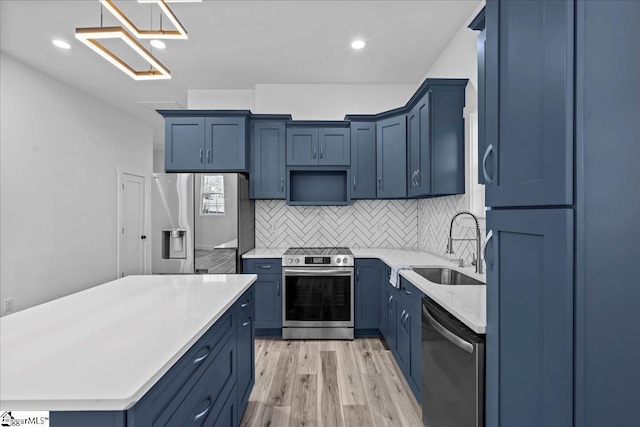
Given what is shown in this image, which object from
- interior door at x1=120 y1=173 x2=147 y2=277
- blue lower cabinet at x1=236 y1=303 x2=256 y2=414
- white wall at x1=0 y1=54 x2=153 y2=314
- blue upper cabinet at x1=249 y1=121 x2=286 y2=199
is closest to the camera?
blue lower cabinet at x1=236 y1=303 x2=256 y2=414

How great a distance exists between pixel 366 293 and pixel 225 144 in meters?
2.29

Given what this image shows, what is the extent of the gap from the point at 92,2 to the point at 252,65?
1.52m

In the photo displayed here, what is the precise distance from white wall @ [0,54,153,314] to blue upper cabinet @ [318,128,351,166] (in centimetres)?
346

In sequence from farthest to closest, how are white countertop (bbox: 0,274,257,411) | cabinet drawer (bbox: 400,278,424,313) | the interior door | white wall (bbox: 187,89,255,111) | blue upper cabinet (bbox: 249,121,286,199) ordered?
the interior door, white wall (bbox: 187,89,255,111), blue upper cabinet (bbox: 249,121,286,199), cabinet drawer (bbox: 400,278,424,313), white countertop (bbox: 0,274,257,411)

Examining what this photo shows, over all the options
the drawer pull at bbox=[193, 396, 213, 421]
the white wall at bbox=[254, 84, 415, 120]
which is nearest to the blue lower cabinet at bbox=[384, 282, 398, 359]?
the drawer pull at bbox=[193, 396, 213, 421]

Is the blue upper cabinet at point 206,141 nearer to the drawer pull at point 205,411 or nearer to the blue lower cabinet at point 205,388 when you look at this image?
the blue lower cabinet at point 205,388

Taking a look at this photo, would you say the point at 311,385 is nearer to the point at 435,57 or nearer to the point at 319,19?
the point at 319,19

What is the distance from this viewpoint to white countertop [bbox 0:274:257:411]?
0.82 m

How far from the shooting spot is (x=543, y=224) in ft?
3.20

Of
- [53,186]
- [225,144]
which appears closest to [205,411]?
[225,144]

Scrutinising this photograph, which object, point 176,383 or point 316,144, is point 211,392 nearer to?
point 176,383

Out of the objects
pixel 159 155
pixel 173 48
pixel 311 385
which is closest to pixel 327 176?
pixel 173 48

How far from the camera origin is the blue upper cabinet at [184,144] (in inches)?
152

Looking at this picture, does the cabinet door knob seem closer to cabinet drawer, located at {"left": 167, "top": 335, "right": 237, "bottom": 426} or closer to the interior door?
cabinet drawer, located at {"left": 167, "top": 335, "right": 237, "bottom": 426}
